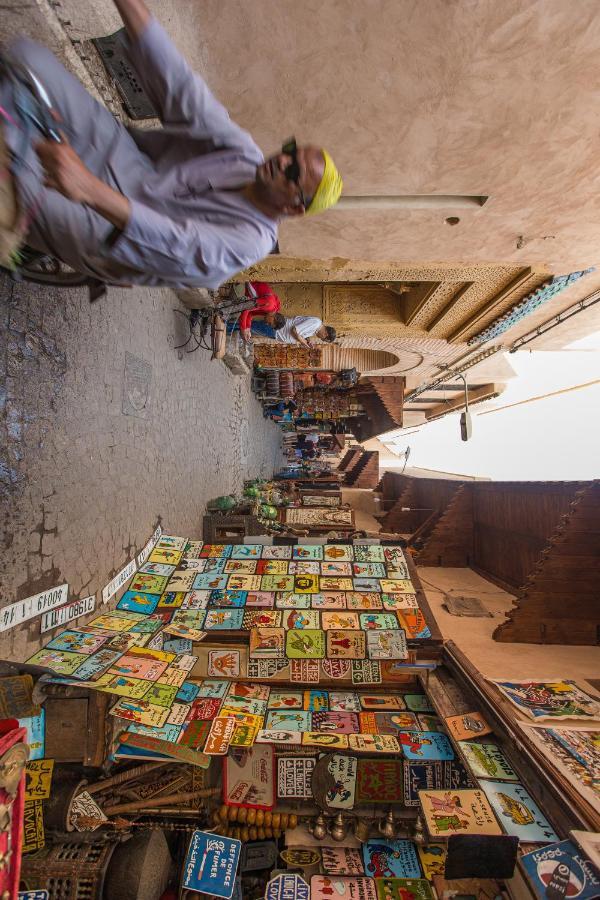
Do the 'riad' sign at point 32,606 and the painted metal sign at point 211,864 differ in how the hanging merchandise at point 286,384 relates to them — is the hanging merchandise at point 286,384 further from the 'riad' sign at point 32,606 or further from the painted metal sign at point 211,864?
the painted metal sign at point 211,864

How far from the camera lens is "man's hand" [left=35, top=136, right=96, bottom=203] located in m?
1.40

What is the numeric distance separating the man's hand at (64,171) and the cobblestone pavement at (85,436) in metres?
1.86

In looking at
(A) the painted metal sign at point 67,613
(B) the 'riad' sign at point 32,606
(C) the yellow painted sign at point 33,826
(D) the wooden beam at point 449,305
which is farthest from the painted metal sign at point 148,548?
(D) the wooden beam at point 449,305

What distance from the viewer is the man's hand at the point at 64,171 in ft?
4.58

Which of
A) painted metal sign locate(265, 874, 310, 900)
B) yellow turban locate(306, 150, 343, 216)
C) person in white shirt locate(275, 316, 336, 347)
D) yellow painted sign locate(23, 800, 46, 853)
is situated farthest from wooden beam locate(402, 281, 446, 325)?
yellow painted sign locate(23, 800, 46, 853)

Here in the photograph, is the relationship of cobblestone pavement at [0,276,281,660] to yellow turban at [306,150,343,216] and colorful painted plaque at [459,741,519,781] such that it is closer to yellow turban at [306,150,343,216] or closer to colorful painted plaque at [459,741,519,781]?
yellow turban at [306,150,343,216]

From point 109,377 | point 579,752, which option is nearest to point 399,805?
point 579,752

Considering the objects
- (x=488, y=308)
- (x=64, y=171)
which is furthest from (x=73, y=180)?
(x=488, y=308)

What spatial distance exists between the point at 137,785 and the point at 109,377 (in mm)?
3335

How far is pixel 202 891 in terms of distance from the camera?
9.86 feet

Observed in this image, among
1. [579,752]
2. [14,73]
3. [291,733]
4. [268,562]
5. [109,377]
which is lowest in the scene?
[291,733]

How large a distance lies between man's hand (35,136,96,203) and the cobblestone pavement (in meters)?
1.86

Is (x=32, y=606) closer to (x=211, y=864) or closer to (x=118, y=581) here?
(x=118, y=581)

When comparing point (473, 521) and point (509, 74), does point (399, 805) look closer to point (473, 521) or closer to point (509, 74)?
point (473, 521)
